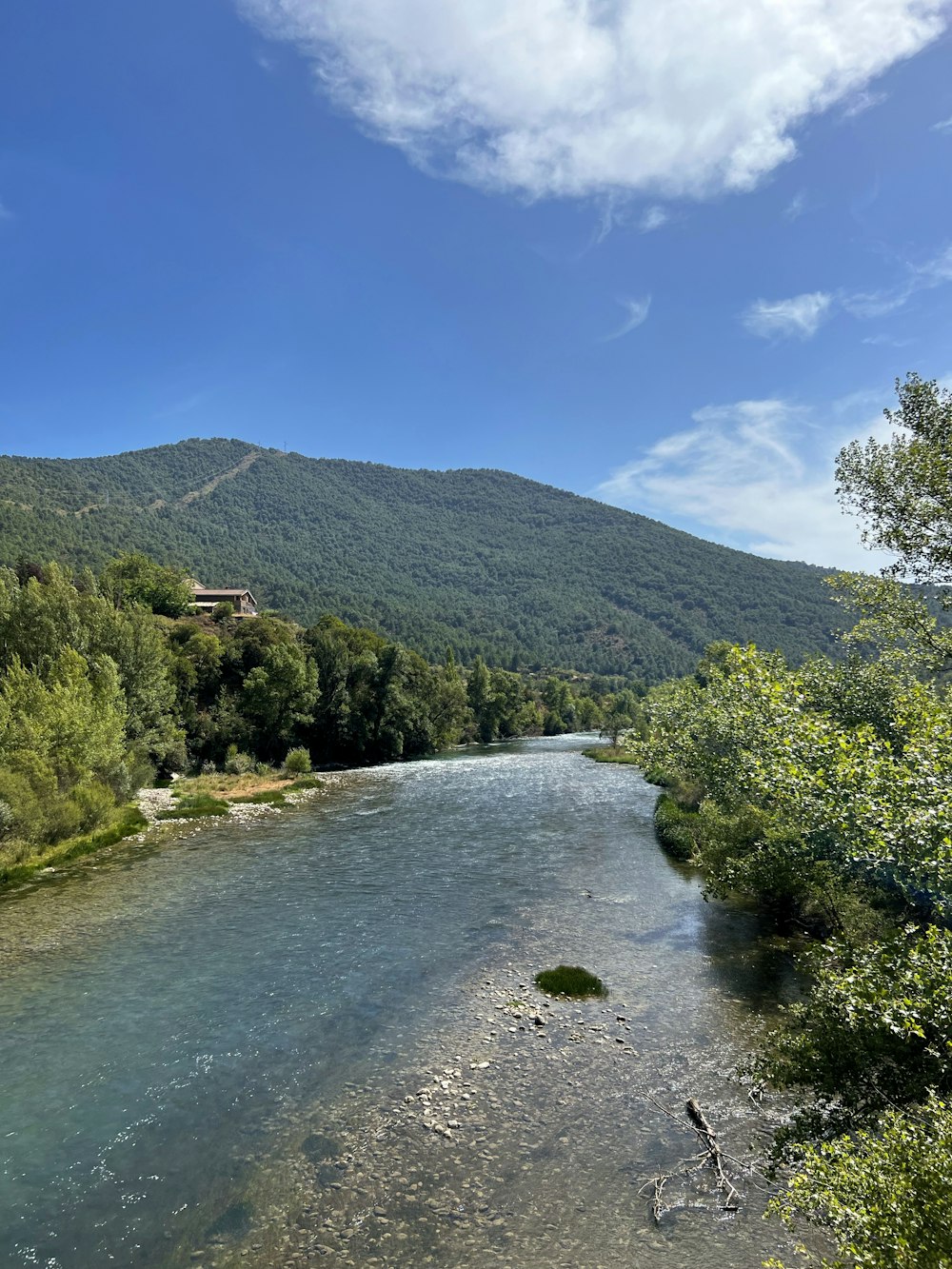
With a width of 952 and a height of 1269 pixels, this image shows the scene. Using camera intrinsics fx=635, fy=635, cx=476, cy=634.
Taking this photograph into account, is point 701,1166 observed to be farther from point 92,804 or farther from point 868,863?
point 92,804

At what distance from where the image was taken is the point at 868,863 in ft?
35.4

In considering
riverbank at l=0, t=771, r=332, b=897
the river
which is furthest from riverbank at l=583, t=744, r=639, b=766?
the river

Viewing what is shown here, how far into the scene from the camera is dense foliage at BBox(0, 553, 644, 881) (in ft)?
115

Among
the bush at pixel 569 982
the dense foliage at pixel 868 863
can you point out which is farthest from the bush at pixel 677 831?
the bush at pixel 569 982

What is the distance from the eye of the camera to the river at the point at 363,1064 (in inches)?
426

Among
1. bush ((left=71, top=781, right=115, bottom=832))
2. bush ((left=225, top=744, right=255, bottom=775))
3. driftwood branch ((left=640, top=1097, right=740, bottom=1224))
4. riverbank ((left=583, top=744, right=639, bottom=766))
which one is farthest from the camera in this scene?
riverbank ((left=583, top=744, right=639, bottom=766))

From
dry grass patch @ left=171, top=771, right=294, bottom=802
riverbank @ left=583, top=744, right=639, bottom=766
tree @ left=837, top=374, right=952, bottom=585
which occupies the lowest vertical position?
riverbank @ left=583, top=744, right=639, bottom=766

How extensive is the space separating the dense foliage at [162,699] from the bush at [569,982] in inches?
1009

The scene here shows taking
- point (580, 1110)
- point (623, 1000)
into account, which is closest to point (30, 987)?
point (580, 1110)

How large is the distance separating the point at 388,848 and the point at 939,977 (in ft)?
100

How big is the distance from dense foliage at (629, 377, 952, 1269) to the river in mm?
2722

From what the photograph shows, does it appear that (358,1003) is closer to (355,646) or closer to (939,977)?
(939,977)

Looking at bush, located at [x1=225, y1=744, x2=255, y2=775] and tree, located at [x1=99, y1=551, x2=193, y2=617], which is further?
tree, located at [x1=99, y1=551, x2=193, y2=617]

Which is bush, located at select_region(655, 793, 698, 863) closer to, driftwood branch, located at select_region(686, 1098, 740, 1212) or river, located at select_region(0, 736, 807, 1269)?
river, located at select_region(0, 736, 807, 1269)
